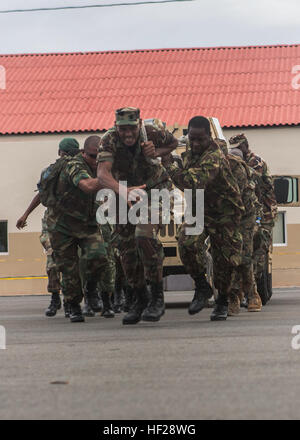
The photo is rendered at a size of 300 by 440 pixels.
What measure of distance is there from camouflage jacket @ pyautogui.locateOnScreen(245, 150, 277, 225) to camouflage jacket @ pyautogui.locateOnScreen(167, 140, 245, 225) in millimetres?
2613

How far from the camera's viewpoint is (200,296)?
9695 mm

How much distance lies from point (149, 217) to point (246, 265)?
7.26ft

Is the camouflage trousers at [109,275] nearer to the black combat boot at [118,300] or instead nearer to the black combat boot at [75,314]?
the black combat boot at [75,314]

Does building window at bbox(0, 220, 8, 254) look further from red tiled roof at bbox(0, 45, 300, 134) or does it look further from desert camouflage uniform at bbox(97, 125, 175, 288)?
desert camouflage uniform at bbox(97, 125, 175, 288)

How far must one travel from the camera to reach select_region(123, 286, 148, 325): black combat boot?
374 inches

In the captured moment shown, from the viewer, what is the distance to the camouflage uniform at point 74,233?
1049 cm

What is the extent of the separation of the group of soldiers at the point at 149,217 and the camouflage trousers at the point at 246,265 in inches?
0.4

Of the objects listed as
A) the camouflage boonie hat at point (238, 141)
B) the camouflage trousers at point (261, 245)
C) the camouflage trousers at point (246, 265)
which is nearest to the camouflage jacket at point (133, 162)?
the camouflage trousers at point (246, 265)

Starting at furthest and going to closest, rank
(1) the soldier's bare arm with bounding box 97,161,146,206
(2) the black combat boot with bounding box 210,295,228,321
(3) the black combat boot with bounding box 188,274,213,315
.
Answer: (2) the black combat boot with bounding box 210,295,228,321, (3) the black combat boot with bounding box 188,274,213,315, (1) the soldier's bare arm with bounding box 97,161,146,206

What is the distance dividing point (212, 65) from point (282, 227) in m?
6.85

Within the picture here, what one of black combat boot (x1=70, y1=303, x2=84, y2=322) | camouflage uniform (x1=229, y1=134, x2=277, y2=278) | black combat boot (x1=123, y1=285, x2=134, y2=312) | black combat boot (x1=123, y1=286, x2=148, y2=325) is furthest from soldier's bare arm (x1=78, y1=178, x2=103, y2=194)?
camouflage uniform (x1=229, y1=134, x2=277, y2=278)

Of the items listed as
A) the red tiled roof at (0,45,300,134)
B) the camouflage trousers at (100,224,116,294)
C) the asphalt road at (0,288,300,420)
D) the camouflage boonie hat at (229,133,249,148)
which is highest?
the red tiled roof at (0,45,300,134)

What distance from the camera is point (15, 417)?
15.3 ft

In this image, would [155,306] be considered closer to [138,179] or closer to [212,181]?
[138,179]
